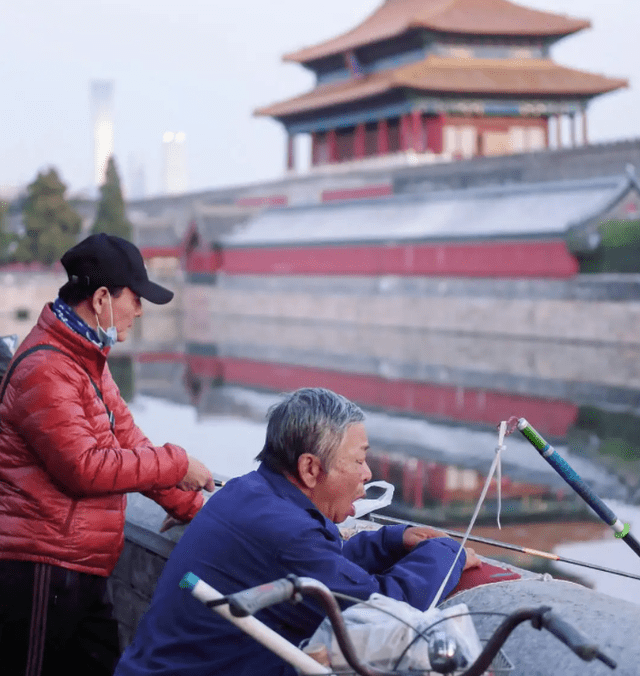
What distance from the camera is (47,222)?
29.2m

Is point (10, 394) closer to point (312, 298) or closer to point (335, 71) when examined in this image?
point (312, 298)

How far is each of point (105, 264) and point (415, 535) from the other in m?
0.84

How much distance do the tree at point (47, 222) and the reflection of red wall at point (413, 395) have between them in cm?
1251

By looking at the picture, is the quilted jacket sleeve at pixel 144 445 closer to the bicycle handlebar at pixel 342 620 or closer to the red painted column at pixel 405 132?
the bicycle handlebar at pixel 342 620

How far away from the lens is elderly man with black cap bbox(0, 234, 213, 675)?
219 centimetres

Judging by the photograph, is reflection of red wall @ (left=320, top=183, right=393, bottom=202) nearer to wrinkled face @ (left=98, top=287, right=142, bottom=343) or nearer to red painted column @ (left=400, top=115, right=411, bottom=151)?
red painted column @ (left=400, top=115, right=411, bottom=151)

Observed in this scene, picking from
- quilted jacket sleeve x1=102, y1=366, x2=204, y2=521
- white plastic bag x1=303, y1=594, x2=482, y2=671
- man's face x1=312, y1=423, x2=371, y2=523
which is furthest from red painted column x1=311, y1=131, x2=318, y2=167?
white plastic bag x1=303, y1=594, x2=482, y2=671

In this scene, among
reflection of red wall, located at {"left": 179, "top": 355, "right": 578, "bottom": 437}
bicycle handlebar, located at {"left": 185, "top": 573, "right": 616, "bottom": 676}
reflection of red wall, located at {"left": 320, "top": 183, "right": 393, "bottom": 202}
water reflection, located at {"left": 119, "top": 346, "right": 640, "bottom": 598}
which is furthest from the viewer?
reflection of red wall, located at {"left": 320, "top": 183, "right": 393, "bottom": 202}

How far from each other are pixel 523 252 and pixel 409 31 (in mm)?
12775

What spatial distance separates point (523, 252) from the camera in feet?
66.2

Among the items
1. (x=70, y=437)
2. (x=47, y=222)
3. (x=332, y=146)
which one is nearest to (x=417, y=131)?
(x=332, y=146)

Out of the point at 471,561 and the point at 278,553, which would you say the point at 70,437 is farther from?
the point at 471,561

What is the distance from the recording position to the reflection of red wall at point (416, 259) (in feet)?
64.6

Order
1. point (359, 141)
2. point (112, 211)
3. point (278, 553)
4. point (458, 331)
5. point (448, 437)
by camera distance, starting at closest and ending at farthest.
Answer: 1. point (278, 553)
2. point (448, 437)
3. point (458, 331)
4. point (112, 211)
5. point (359, 141)
